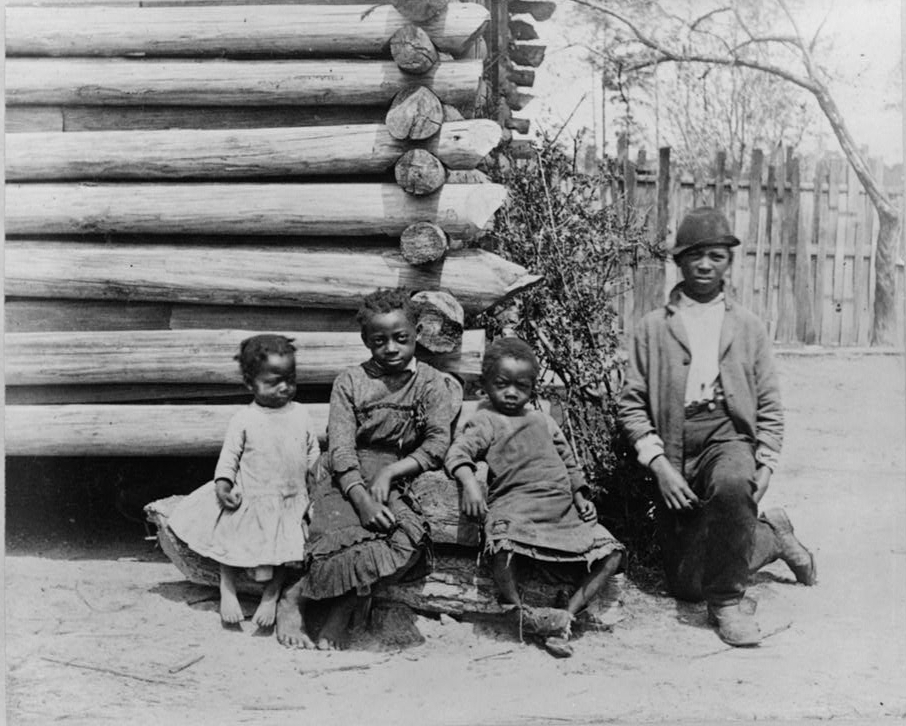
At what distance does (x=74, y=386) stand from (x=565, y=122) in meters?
3.12

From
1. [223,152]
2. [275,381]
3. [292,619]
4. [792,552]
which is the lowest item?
[292,619]

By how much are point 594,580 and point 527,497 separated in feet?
1.46

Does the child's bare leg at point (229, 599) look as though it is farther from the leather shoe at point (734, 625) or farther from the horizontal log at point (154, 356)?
the leather shoe at point (734, 625)

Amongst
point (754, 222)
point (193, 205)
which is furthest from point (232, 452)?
point (754, 222)

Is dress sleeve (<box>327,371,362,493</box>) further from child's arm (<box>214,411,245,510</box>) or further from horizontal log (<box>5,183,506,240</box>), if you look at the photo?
horizontal log (<box>5,183,506,240</box>)

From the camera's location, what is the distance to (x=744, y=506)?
4.07 m

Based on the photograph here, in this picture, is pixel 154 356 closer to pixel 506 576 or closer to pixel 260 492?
pixel 260 492

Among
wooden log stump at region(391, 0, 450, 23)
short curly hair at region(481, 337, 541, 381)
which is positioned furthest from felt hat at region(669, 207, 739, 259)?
wooden log stump at region(391, 0, 450, 23)

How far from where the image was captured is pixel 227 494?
407 cm

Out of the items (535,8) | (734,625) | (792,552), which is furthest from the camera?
(535,8)

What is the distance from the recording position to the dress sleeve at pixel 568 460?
13.6ft

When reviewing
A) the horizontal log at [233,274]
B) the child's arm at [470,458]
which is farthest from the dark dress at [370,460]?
the horizontal log at [233,274]

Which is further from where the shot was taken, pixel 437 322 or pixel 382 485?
pixel 437 322

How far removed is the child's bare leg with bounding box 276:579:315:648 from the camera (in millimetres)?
3873
